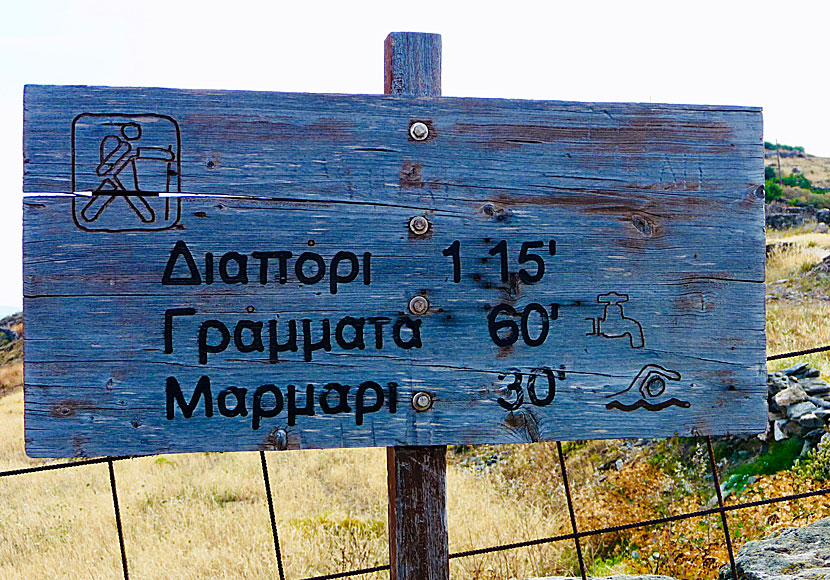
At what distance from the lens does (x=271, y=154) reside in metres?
2.16

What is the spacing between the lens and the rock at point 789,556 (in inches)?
112

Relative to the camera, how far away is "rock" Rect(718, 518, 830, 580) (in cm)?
285

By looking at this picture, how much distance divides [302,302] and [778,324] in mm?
10717

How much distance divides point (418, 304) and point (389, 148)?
48 cm

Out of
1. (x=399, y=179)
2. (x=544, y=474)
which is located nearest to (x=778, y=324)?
(x=544, y=474)

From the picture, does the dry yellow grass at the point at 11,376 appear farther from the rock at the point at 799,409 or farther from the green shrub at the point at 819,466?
the green shrub at the point at 819,466

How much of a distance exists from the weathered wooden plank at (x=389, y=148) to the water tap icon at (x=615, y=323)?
297mm

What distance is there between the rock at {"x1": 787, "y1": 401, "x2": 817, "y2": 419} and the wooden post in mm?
5450

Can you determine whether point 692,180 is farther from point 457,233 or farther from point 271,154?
point 271,154

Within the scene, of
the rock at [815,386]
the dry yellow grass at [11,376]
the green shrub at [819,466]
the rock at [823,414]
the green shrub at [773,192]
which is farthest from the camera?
the green shrub at [773,192]

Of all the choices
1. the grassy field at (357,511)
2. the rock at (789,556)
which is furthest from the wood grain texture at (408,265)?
the grassy field at (357,511)

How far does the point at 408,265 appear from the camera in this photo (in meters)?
2.20

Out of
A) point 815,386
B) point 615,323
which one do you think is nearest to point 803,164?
point 815,386

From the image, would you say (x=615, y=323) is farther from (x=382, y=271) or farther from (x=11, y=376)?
(x=11, y=376)
